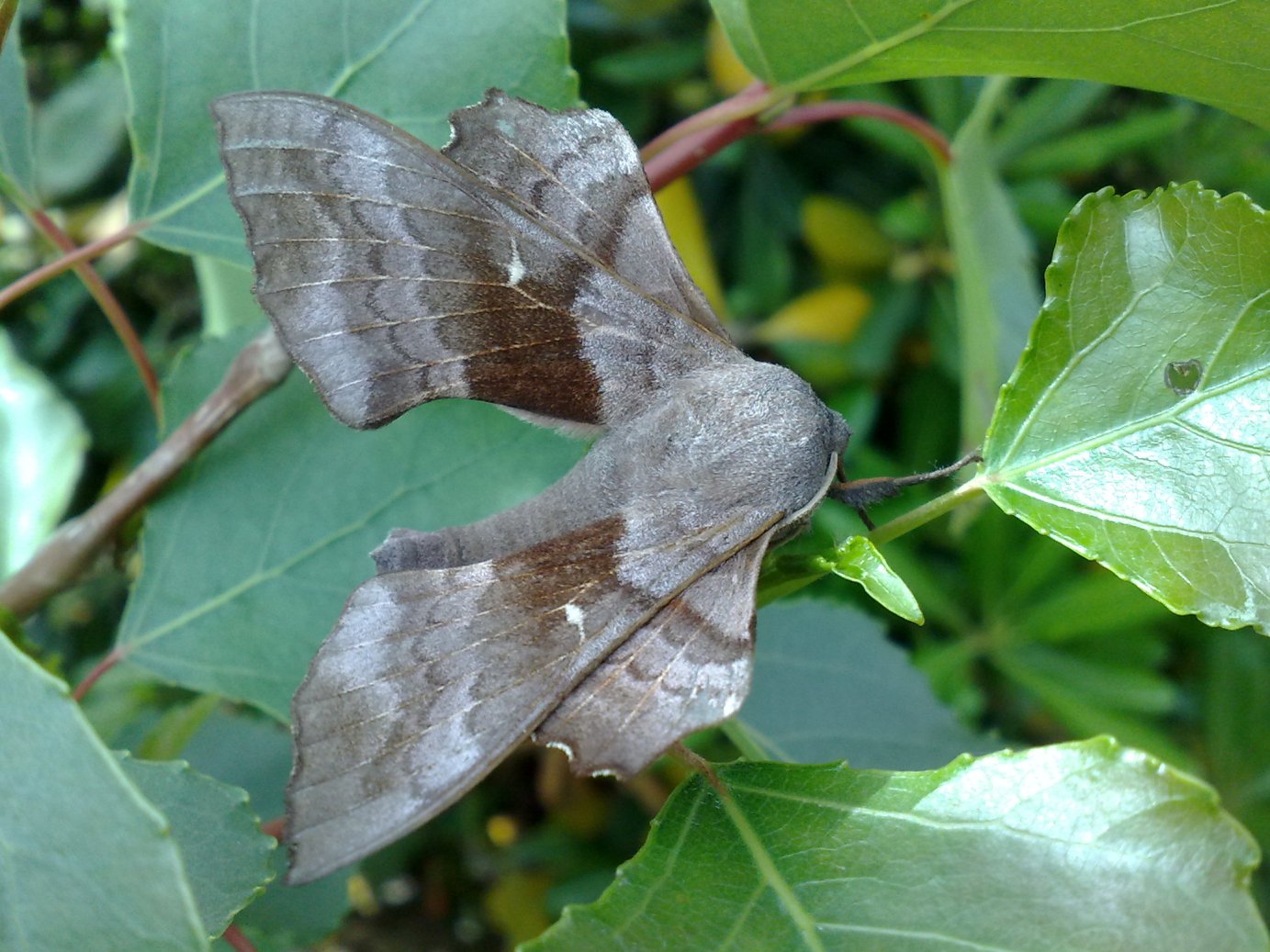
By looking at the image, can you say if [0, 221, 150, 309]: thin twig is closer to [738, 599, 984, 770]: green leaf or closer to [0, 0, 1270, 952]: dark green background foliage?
[0, 0, 1270, 952]: dark green background foliage

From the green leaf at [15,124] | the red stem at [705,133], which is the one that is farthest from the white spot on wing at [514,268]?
the green leaf at [15,124]

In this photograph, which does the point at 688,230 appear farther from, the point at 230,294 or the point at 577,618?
the point at 577,618

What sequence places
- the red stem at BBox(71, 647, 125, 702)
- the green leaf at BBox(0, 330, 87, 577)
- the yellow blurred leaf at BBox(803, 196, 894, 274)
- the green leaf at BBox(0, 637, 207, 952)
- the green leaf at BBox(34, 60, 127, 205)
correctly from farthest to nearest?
the yellow blurred leaf at BBox(803, 196, 894, 274), the green leaf at BBox(34, 60, 127, 205), the green leaf at BBox(0, 330, 87, 577), the red stem at BBox(71, 647, 125, 702), the green leaf at BBox(0, 637, 207, 952)

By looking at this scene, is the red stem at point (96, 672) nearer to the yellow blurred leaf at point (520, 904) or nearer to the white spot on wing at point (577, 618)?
the white spot on wing at point (577, 618)

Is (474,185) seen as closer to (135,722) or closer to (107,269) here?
(135,722)

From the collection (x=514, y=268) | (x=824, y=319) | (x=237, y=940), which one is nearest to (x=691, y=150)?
(x=514, y=268)

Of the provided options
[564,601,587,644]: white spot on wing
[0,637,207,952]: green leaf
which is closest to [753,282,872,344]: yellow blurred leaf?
[564,601,587,644]: white spot on wing
